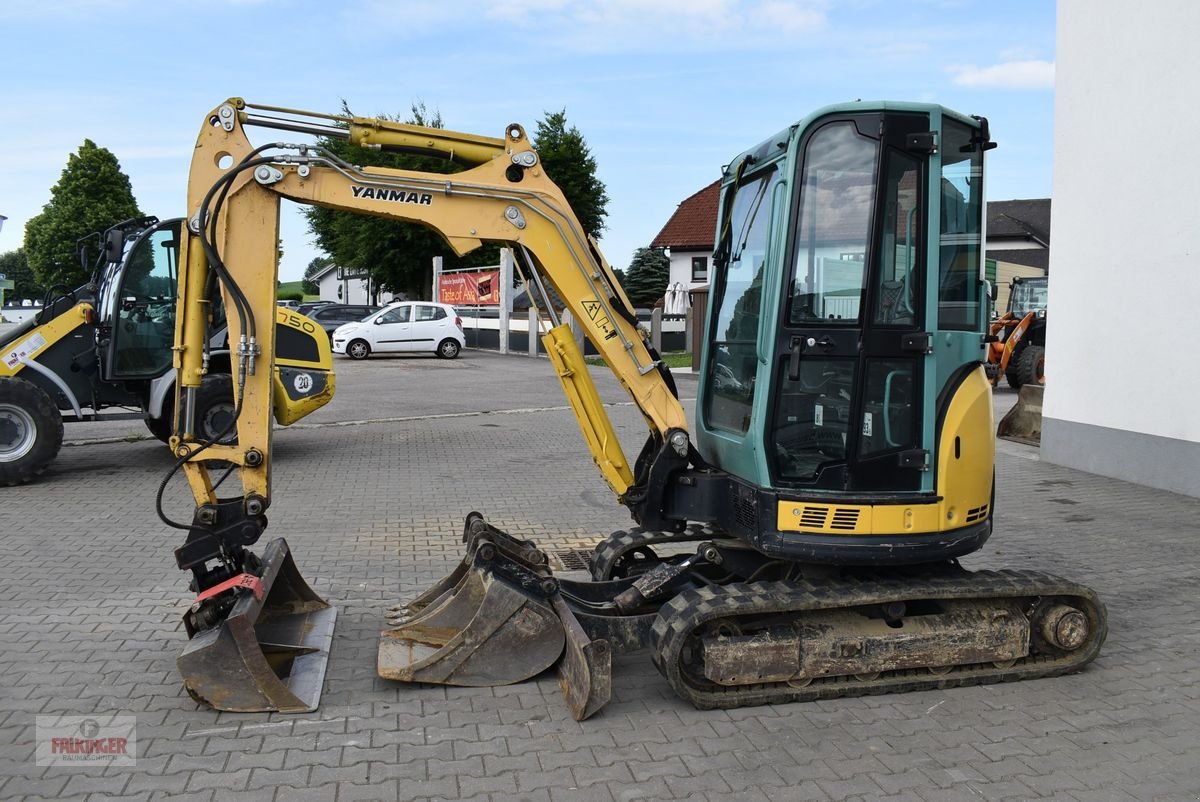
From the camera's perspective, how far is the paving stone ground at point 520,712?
4051 millimetres

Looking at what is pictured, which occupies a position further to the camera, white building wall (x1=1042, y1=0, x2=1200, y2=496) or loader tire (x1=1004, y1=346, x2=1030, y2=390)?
loader tire (x1=1004, y1=346, x2=1030, y2=390)

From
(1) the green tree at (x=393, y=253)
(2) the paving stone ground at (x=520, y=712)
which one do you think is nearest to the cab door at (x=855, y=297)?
(2) the paving stone ground at (x=520, y=712)

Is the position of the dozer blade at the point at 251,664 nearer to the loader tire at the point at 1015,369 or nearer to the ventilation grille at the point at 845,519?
the ventilation grille at the point at 845,519

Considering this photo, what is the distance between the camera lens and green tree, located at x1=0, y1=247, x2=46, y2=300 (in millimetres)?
73125

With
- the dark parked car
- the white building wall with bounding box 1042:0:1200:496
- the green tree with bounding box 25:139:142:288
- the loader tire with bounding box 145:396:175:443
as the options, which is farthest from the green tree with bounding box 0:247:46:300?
the white building wall with bounding box 1042:0:1200:496

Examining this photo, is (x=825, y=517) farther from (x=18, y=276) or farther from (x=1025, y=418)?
(x=18, y=276)

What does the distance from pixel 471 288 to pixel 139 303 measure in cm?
2353

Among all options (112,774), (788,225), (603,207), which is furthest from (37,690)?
(603,207)

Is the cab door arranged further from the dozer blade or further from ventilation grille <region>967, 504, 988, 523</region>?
the dozer blade

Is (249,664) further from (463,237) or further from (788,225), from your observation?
(788,225)

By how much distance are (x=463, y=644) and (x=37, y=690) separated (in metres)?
2.13

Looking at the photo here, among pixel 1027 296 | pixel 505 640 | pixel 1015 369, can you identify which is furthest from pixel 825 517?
pixel 1027 296

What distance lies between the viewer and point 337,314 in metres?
34.0

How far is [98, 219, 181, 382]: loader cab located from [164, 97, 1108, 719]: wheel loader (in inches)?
249
